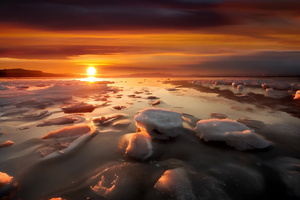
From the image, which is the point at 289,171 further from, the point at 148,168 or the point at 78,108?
the point at 78,108

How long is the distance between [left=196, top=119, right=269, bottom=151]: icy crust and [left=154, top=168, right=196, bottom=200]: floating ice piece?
3.93ft

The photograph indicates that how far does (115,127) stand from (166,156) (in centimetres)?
177

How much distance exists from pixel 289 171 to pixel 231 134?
0.86 m

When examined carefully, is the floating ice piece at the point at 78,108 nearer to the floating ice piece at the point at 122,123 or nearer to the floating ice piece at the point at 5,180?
the floating ice piece at the point at 122,123

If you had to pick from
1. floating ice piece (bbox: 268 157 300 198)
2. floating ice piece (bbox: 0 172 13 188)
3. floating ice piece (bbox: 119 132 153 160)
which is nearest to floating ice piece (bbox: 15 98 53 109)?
floating ice piece (bbox: 0 172 13 188)

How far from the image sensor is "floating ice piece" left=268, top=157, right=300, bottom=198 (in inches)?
68.1

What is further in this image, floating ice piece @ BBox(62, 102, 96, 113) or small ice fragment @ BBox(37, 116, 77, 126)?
floating ice piece @ BBox(62, 102, 96, 113)

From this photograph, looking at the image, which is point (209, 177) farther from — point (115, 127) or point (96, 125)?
point (96, 125)

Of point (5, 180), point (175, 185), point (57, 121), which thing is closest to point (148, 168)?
point (175, 185)

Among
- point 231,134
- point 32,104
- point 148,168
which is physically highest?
point 231,134

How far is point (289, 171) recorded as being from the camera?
2033 mm

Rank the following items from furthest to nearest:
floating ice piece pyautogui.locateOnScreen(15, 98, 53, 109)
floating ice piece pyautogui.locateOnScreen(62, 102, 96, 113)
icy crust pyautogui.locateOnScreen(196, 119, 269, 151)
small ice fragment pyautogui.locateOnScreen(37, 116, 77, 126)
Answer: floating ice piece pyautogui.locateOnScreen(15, 98, 53, 109) → floating ice piece pyautogui.locateOnScreen(62, 102, 96, 113) → small ice fragment pyautogui.locateOnScreen(37, 116, 77, 126) → icy crust pyautogui.locateOnScreen(196, 119, 269, 151)

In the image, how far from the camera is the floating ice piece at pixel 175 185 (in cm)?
164

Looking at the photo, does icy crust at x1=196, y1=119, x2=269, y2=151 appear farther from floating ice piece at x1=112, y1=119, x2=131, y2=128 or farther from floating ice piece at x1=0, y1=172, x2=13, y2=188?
floating ice piece at x1=0, y1=172, x2=13, y2=188
